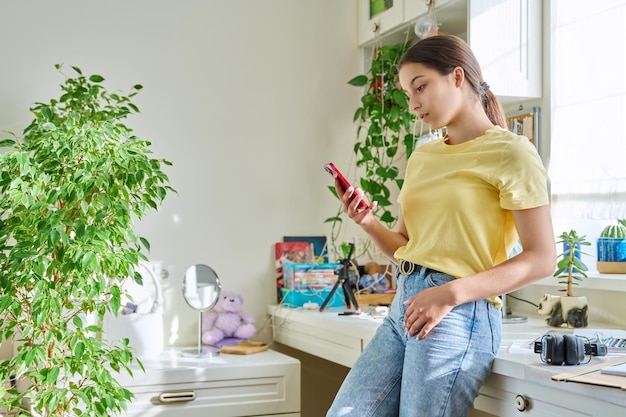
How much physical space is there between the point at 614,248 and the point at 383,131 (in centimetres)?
113

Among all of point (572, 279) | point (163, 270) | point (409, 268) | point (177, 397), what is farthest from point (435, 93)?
point (163, 270)

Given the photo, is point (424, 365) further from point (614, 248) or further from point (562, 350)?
point (614, 248)

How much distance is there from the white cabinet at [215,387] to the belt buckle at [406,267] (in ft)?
Answer: 3.21

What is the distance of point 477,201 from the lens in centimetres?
141

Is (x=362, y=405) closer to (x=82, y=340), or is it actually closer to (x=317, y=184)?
(x=82, y=340)

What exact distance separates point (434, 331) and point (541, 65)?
4.11 ft

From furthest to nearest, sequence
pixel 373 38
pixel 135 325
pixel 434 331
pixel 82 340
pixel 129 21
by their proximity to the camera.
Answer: pixel 373 38, pixel 129 21, pixel 135 325, pixel 82 340, pixel 434 331

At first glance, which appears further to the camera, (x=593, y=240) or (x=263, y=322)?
(x=263, y=322)

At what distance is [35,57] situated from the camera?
8.38ft

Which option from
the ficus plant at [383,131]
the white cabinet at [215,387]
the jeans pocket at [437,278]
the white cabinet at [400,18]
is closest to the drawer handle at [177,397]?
the white cabinet at [215,387]

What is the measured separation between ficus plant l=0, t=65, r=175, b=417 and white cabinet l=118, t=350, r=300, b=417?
0.29 meters

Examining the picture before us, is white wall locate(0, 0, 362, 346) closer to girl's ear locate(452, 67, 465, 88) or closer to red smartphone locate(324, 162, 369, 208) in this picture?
red smartphone locate(324, 162, 369, 208)

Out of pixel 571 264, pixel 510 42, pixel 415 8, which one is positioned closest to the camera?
pixel 571 264

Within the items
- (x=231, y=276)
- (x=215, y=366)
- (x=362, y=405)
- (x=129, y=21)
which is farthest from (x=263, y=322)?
(x=362, y=405)
